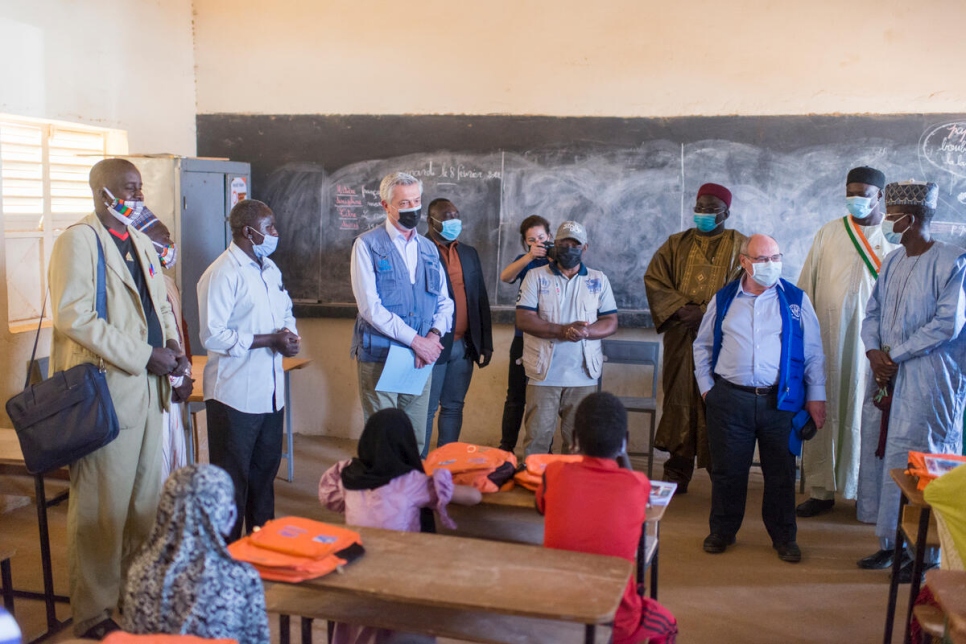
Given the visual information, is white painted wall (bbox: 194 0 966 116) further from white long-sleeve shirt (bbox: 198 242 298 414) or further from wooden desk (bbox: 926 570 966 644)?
wooden desk (bbox: 926 570 966 644)

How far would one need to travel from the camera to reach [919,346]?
13.5 feet

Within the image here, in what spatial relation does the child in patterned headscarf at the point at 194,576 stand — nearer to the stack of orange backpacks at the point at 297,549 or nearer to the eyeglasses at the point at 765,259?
the stack of orange backpacks at the point at 297,549

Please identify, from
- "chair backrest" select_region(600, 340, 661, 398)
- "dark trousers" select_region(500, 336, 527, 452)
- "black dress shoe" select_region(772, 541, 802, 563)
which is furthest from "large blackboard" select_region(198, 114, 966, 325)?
"black dress shoe" select_region(772, 541, 802, 563)

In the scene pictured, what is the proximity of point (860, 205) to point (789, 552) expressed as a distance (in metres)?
1.88

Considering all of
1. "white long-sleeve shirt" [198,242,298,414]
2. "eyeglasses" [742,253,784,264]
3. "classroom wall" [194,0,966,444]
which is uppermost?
"classroom wall" [194,0,966,444]

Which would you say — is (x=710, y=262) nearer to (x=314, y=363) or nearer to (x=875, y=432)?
(x=875, y=432)

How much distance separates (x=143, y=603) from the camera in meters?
2.22

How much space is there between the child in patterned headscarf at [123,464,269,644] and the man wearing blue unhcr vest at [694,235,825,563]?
277 centimetres

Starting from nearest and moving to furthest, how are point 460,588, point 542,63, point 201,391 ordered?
point 460,588, point 201,391, point 542,63

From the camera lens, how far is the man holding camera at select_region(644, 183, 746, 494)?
506 cm

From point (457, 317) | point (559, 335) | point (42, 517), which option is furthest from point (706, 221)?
point (42, 517)

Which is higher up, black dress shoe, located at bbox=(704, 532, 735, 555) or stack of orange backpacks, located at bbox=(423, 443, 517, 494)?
stack of orange backpacks, located at bbox=(423, 443, 517, 494)

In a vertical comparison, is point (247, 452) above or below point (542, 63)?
below

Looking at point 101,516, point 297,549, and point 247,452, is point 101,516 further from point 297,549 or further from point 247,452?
point 297,549
